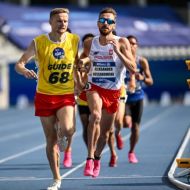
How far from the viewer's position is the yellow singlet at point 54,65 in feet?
30.1

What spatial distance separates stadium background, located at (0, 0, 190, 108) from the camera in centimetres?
4231

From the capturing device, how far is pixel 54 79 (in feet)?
30.1

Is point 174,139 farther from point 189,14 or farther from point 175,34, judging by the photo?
point 189,14

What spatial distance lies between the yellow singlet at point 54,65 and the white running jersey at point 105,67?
30.2 inches

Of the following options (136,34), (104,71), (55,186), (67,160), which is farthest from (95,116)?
(136,34)

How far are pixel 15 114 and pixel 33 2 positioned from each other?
91.3 feet

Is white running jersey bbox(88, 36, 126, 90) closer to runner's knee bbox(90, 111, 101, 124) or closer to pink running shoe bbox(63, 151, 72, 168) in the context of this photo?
runner's knee bbox(90, 111, 101, 124)

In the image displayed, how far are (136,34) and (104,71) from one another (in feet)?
126

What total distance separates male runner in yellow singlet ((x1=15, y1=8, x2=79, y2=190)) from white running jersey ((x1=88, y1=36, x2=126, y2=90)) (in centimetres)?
76

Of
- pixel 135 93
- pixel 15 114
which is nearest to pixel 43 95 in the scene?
pixel 135 93

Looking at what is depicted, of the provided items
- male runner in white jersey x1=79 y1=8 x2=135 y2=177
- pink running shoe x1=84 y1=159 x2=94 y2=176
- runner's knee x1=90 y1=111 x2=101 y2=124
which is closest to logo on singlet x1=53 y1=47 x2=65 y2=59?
male runner in white jersey x1=79 y1=8 x2=135 y2=177

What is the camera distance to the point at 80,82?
31.8 feet

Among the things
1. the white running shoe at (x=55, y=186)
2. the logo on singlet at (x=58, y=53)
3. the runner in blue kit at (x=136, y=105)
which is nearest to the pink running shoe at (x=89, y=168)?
the white running shoe at (x=55, y=186)

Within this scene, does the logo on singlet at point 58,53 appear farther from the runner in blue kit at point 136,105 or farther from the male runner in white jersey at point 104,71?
the runner in blue kit at point 136,105
